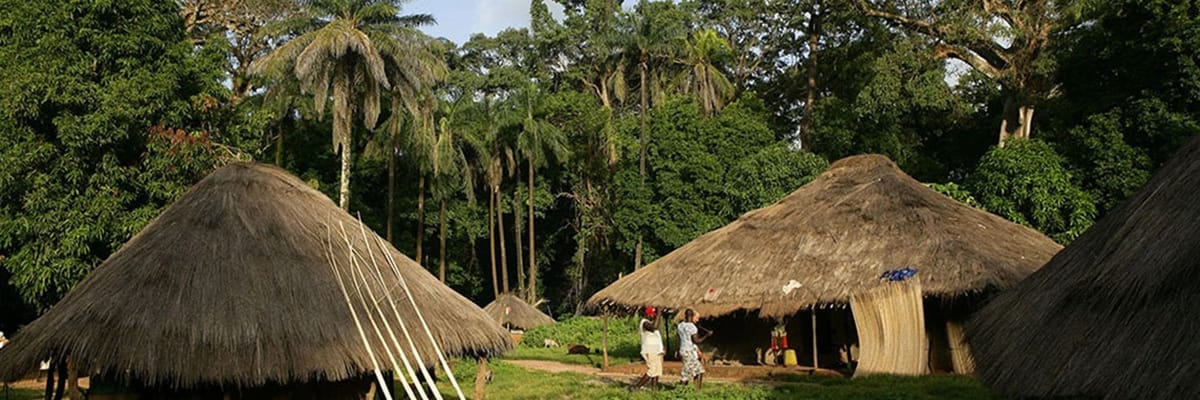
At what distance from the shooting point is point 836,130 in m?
33.8

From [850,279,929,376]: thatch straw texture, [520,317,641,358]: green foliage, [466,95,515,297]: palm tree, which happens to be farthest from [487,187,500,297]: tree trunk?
[850,279,929,376]: thatch straw texture

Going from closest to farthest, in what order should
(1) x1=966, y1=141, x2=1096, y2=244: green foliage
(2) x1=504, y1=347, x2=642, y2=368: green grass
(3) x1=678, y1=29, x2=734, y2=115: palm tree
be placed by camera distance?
(2) x1=504, y1=347, x2=642, y2=368: green grass, (1) x1=966, y1=141, x2=1096, y2=244: green foliage, (3) x1=678, y1=29, x2=734, y2=115: palm tree

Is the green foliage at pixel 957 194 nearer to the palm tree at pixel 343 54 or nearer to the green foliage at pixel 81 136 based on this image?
the palm tree at pixel 343 54

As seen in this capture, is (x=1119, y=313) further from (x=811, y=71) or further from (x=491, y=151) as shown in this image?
(x=491, y=151)

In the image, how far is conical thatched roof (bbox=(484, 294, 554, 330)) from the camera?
32906 mm

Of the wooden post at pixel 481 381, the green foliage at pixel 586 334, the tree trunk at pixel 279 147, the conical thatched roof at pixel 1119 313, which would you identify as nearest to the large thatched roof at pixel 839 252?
the wooden post at pixel 481 381

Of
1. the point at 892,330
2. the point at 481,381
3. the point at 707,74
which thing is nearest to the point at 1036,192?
the point at 892,330

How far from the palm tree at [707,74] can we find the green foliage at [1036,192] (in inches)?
612

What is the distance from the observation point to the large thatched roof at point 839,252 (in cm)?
1700

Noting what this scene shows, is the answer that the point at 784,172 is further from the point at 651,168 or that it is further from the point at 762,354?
the point at 762,354

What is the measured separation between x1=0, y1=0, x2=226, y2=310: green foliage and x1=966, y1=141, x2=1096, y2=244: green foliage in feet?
64.6

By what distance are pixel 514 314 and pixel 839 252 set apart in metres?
17.7

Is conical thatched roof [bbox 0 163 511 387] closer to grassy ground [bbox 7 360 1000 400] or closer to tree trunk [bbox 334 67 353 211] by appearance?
grassy ground [bbox 7 360 1000 400]

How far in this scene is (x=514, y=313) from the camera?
34.1m
